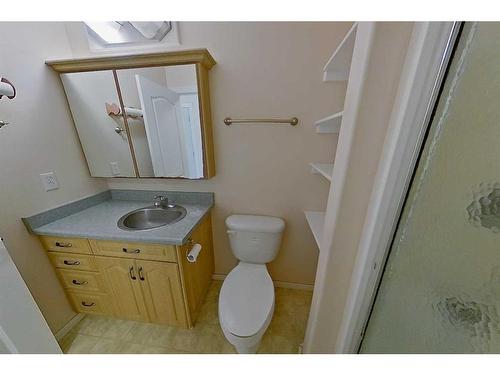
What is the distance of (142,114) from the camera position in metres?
1.27

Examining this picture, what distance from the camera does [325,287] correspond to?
800 mm

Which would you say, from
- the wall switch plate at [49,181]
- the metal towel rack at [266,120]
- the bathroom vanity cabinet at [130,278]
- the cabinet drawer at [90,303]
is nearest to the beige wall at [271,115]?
the metal towel rack at [266,120]

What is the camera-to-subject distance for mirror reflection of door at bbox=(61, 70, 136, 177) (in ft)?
4.02

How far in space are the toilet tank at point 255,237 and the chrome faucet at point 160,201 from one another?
57cm

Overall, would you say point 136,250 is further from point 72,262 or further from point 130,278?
point 72,262

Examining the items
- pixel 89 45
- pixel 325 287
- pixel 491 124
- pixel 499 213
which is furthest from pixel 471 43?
pixel 89 45

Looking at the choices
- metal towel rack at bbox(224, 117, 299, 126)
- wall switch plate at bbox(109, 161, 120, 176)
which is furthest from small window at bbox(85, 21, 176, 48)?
wall switch plate at bbox(109, 161, 120, 176)

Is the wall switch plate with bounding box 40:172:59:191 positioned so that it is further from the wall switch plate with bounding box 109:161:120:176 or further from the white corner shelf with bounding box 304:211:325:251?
the white corner shelf with bounding box 304:211:325:251

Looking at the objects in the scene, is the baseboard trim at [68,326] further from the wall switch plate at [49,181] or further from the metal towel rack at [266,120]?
the metal towel rack at [266,120]

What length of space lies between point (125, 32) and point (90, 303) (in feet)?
6.40

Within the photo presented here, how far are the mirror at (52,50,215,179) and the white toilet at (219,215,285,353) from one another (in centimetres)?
54

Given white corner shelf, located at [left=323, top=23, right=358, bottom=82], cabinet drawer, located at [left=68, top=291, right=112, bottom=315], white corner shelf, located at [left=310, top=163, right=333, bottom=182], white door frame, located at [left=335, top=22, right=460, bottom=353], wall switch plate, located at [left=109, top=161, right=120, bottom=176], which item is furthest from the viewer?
wall switch plate, located at [left=109, top=161, right=120, bottom=176]

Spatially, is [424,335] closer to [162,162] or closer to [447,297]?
[447,297]

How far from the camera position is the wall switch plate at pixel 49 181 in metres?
1.15
